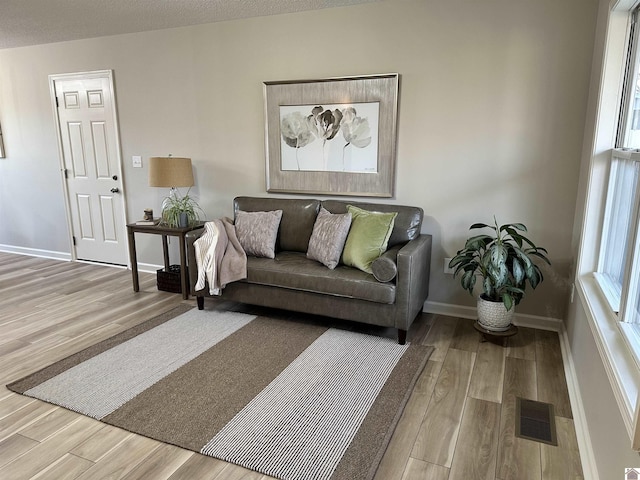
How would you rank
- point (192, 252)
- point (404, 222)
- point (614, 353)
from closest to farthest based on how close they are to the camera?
point (614, 353) → point (404, 222) → point (192, 252)

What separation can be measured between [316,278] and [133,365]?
51.9 inches

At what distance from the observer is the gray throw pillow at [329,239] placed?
3.19 meters

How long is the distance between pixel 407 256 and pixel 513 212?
1.03 m

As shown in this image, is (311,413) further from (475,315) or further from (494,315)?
(475,315)

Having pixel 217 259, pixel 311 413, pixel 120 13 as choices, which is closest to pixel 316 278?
pixel 217 259

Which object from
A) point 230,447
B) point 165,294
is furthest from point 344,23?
point 230,447

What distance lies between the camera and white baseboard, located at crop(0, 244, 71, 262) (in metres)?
5.26

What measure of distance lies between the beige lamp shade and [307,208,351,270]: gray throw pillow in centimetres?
143

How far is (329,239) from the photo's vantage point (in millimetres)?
3236

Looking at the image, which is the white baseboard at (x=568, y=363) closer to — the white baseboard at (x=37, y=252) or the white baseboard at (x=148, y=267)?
the white baseboard at (x=148, y=267)

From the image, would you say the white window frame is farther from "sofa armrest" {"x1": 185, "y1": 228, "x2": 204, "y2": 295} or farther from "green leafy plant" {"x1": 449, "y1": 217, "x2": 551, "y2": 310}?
"sofa armrest" {"x1": 185, "y1": 228, "x2": 204, "y2": 295}

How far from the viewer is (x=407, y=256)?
2818mm

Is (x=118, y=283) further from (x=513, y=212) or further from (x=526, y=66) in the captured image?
(x=526, y=66)

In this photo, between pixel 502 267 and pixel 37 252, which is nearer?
pixel 502 267
